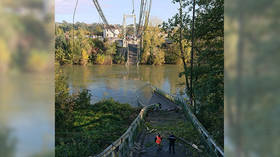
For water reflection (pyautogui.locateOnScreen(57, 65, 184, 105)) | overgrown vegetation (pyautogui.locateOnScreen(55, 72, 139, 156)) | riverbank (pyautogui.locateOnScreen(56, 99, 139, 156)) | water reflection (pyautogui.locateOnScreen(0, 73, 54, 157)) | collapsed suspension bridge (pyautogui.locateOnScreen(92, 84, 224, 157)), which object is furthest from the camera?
water reflection (pyautogui.locateOnScreen(57, 65, 184, 105))

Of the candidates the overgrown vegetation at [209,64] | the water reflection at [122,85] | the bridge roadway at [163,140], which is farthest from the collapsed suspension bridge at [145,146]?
the water reflection at [122,85]

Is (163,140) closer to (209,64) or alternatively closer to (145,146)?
(145,146)

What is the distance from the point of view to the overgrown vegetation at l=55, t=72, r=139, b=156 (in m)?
8.48

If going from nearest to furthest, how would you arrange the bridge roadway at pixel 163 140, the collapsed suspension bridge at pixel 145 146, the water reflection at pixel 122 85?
the collapsed suspension bridge at pixel 145 146 < the bridge roadway at pixel 163 140 < the water reflection at pixel 122 85

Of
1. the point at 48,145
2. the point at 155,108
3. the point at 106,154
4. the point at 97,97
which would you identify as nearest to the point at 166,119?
the point at 155,108

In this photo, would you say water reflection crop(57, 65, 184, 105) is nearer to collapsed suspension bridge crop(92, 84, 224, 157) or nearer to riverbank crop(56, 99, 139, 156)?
riverbank crop(56, 99, 139, 156)

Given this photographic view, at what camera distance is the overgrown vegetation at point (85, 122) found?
8477 mm

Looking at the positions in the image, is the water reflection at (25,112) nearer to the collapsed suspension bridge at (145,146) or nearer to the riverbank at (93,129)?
the collapsed suspension bridge at (145,146)

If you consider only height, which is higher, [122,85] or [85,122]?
[122,85]

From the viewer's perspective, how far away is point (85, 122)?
14195 millimetres

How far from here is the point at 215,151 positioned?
5574mm

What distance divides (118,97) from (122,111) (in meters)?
10.4

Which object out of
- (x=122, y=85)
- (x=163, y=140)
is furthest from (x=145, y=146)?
(x=122, y=85)

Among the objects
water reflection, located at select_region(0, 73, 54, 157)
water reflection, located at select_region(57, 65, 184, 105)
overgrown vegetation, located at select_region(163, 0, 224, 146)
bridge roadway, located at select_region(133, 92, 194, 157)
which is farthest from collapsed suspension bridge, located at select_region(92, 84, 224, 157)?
water reflection, located at select_region(57, 65, 184, 105)
